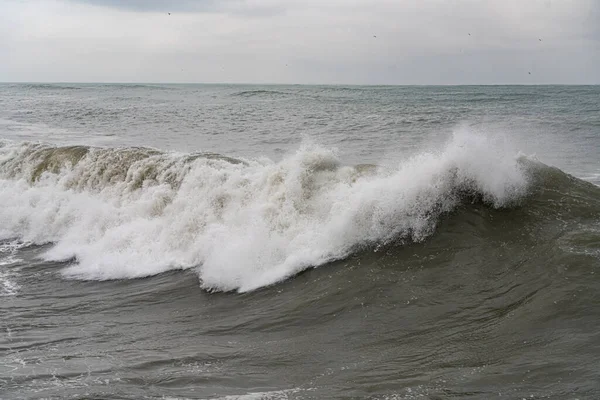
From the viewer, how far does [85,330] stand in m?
6.66

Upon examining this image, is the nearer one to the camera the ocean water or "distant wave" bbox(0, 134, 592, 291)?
the ocean water

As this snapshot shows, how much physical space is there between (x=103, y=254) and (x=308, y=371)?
6.00 meters

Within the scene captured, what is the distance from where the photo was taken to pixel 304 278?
25.0ft

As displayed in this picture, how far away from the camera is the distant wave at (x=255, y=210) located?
814 centimetres

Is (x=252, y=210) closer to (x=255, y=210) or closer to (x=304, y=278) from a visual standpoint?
(x=255, y=210)

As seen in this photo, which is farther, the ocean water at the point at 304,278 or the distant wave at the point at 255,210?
the distant wave at the point at 255,210

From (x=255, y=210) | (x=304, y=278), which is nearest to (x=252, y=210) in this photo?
(x=255, y=210)

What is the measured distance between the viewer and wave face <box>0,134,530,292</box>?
8141mm

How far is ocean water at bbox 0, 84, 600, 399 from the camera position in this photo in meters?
4.98

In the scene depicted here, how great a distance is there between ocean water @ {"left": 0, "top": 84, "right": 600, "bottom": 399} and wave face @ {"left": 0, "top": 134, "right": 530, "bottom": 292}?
0.04 m

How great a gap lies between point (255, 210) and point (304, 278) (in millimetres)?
2091

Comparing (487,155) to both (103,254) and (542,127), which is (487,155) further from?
(542,127)

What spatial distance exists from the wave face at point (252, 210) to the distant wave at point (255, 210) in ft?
0.07

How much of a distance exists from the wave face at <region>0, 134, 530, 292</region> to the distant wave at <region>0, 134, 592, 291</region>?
2 centimetres
